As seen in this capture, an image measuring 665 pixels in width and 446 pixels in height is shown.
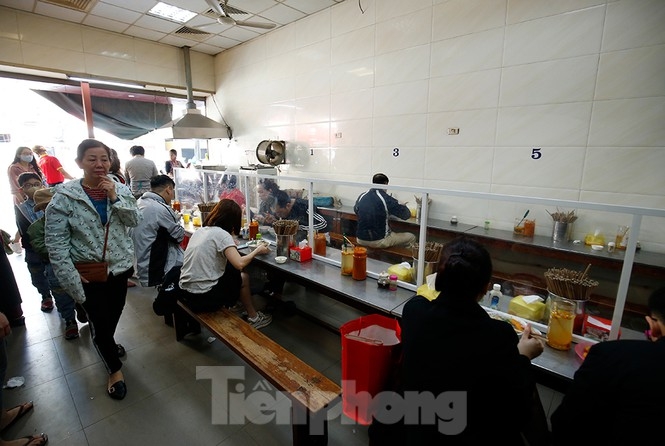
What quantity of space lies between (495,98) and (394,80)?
112cm

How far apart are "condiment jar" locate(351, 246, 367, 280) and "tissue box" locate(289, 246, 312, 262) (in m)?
0.47

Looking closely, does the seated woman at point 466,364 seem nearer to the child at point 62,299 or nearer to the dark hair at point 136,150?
the child at point 62,299

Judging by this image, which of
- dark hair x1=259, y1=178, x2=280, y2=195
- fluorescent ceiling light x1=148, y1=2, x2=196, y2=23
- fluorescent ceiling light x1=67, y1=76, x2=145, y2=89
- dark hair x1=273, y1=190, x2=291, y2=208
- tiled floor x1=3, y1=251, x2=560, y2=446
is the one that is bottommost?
tiled floor x1=3, y1=251, x2=560, y2=446

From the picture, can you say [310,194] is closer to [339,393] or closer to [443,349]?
[339,393]

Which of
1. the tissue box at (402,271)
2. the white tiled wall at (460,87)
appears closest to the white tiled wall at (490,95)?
the white tiled wall at (460,87)

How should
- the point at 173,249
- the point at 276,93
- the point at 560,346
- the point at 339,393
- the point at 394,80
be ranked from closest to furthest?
the point at 560,346, the point at 339,393, the point at 173,249, the point at 394,80, the point at 276,93

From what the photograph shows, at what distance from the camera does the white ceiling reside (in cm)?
381

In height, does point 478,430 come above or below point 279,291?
above

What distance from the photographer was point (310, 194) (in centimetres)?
237

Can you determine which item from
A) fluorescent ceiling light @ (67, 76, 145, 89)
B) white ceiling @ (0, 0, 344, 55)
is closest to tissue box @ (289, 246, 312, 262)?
white ceiling @ (0, 0, 344, 55)

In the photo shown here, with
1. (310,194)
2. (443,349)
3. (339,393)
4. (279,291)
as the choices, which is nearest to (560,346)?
(443,349)

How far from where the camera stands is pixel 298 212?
8.59ft

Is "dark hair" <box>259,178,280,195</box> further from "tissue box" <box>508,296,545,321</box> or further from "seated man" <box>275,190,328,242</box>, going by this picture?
"tissue box" <box>508,296,545,321</box>

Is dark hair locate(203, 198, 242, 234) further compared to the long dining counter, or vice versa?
dark hair locate(203, 198, 242, 234)
